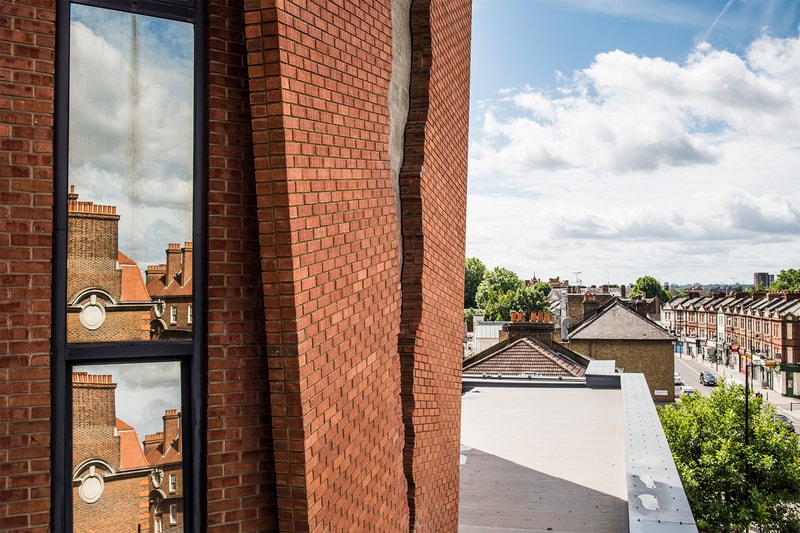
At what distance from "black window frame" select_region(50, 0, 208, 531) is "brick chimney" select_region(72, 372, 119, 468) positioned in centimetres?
4

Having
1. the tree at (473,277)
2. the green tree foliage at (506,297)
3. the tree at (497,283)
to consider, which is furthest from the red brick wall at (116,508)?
the tree at (473,277)

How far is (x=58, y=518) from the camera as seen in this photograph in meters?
4.04

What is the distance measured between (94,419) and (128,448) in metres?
0.29

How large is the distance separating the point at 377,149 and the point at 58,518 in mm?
3684

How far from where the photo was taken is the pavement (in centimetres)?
5725

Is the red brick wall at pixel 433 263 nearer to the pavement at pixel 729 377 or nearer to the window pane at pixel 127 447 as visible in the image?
the window pane at pixel 127 447

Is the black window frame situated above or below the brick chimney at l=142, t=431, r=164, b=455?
above

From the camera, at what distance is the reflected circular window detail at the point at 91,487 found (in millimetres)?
4148

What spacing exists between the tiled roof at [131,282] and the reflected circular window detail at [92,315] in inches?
6.1

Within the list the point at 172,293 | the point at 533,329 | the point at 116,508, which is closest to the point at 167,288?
the point at 172,293

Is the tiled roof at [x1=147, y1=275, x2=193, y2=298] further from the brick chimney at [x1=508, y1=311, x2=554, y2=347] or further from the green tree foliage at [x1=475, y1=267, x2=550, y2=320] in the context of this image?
the green tree foliage at [x1=475, y1=267, x2=550, y2=320]

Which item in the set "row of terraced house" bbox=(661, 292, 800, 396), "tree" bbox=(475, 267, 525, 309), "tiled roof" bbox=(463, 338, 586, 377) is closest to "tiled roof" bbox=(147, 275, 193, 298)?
"tiled roof" bbox=(463, 338, 586, 377)

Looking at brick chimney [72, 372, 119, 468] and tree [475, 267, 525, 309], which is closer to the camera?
brick chimney [72, 372, 119, 468]

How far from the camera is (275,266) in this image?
14.1ft
